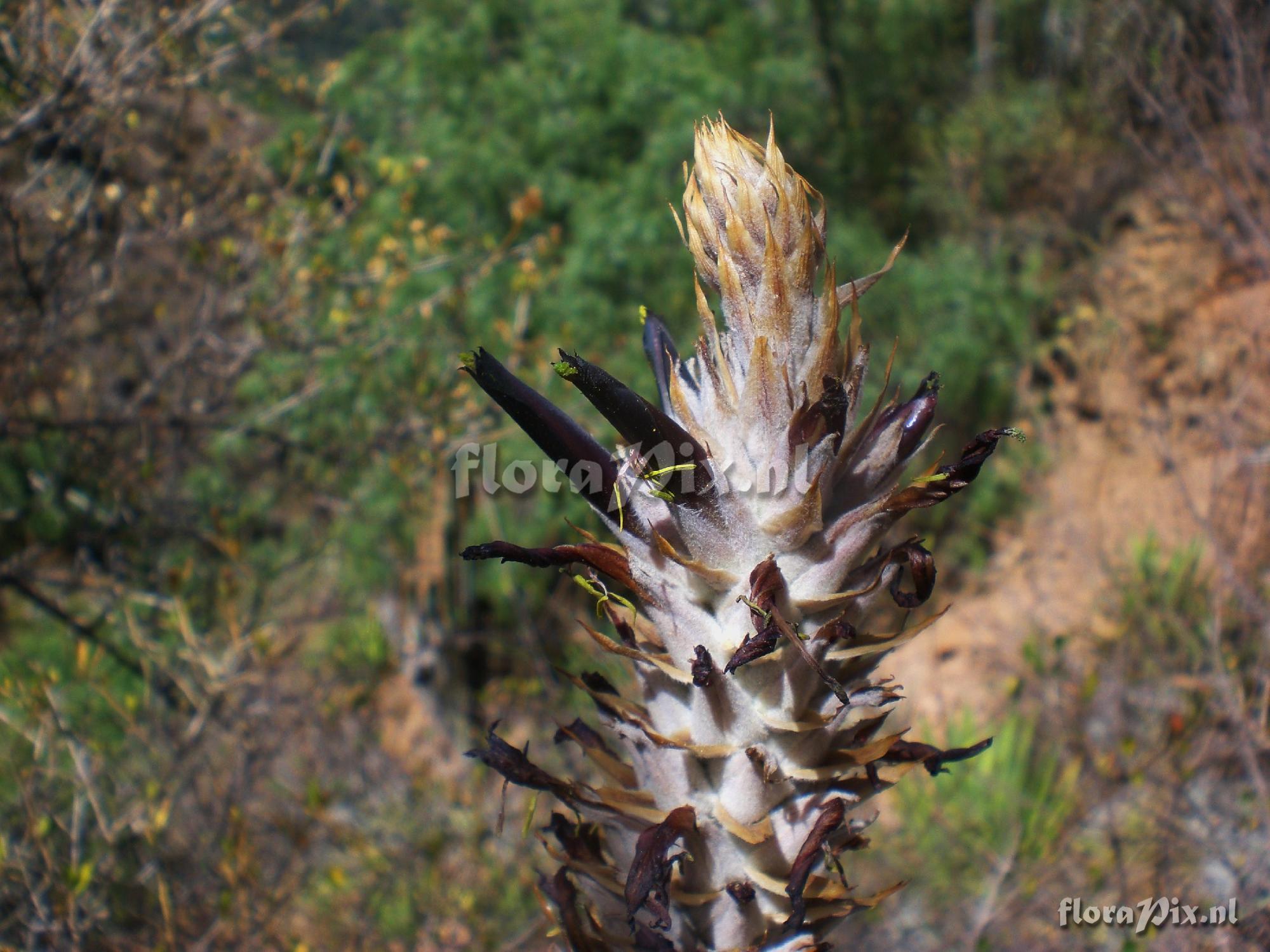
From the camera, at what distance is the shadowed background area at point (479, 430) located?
3795 mm

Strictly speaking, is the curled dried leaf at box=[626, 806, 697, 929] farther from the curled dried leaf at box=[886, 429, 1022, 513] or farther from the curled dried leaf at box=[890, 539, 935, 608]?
the curled dried leaf at box=[886, 429, 1022, 513]

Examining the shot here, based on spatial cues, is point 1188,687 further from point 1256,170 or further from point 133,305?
point 133,305

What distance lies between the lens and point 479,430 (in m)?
4.61

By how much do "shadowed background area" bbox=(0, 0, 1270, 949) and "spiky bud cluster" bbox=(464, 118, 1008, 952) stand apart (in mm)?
537

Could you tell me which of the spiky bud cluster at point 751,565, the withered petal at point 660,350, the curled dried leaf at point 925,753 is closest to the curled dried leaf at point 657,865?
the spiky bud cluster at point 751,565

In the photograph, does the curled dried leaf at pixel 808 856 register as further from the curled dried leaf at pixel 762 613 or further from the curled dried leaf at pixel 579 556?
the curled dried leaf at pixel 579 556

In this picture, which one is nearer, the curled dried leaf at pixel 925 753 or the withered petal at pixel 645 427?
the withered petal at pixel 645 427

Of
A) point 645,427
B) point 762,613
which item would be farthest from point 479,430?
point 762,613

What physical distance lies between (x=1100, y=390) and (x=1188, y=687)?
16.5 feet

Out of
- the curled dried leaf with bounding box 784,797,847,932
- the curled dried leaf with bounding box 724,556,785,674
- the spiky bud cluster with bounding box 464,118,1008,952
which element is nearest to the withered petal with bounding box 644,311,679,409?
the spiky bud cluster with bounding box 464,118,1008,952

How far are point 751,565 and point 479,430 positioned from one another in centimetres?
344

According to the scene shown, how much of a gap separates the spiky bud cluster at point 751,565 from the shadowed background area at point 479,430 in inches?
21.2

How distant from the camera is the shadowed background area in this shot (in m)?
3.79

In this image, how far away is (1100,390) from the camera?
9.06m
